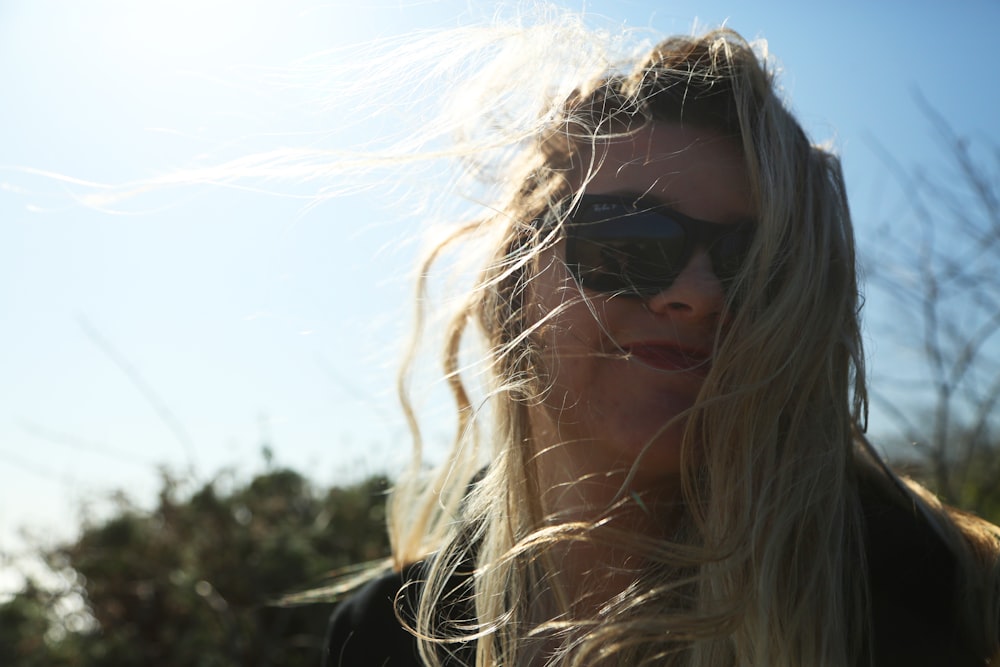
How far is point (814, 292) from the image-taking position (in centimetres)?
165

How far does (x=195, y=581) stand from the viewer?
Answer: 329cm

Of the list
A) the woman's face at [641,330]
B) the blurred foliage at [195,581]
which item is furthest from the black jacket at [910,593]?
the blurred foliage at [195,581]

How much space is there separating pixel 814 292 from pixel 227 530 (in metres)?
2.75

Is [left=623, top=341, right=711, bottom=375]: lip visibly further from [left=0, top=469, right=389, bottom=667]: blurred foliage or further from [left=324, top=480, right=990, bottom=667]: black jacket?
[left=0, top=469, right=389, bottom=667]: blurred foliage

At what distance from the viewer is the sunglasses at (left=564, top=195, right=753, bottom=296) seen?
163 cm

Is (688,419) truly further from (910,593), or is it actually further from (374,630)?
(374,630)

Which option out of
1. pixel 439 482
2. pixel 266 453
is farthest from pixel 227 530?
pixel 439 482

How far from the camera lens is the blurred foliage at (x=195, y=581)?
3221 millimetres

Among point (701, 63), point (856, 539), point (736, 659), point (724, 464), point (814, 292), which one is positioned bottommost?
point (736, 659)

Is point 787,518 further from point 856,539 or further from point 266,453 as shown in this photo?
point 266,453

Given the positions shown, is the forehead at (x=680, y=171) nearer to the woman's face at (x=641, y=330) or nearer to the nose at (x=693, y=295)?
the woman's face at (x=641, y=330)

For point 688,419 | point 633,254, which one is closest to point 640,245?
point 633,254

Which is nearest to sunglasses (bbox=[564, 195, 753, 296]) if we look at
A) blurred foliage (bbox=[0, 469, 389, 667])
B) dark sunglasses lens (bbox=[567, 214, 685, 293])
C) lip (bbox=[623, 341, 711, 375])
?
dark sunglasses lens (bbox=[567, 214, 685, 293])

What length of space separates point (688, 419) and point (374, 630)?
1.10 m
